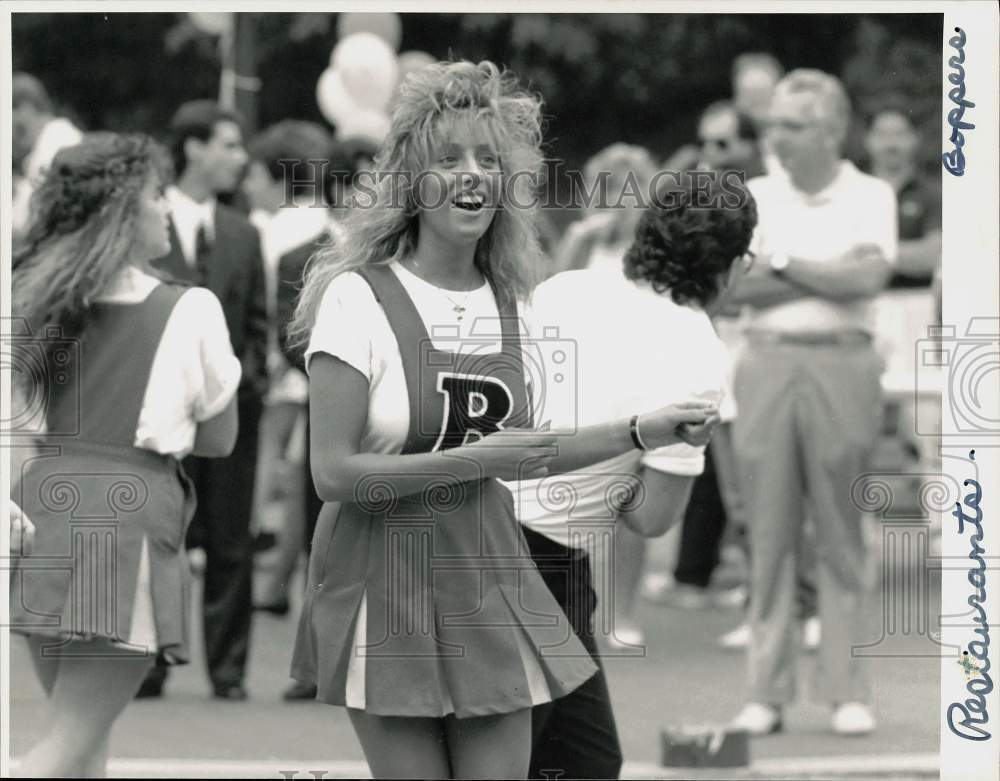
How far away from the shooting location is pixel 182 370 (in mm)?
4629

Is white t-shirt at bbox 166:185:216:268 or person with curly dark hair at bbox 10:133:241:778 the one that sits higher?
white t-shirt at bbox 166:185:216:268

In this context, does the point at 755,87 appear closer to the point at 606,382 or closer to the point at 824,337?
the point at 824,337

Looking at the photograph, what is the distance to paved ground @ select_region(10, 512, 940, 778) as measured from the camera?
5578 millimetres

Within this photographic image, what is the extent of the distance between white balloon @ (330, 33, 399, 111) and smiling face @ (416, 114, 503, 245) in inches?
200

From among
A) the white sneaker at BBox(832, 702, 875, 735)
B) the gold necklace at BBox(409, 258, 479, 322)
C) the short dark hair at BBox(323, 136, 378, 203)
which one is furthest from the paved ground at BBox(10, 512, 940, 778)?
the short dark hair at BBox(323, 136, 378, 203)

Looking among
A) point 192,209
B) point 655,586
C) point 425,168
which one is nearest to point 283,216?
point 192,209

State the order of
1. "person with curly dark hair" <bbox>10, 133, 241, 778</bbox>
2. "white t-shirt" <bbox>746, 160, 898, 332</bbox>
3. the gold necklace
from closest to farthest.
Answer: the gold necklace
"person with curly dark hair" <bbox>10, 133, 241, 778</bbox>
"white t-shirt" <bbox>746, 160, 898, 332</bbox>

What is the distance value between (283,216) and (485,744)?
3.87m

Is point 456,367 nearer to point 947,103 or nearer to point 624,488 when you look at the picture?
point 624,488

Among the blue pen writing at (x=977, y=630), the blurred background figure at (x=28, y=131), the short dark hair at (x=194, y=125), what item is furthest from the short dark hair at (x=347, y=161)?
the blue pen writing at (x=977, y=630)

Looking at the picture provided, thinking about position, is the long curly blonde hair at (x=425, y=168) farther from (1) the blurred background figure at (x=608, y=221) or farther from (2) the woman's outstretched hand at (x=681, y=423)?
(1) the blurred background figure at (x=608, y=221)

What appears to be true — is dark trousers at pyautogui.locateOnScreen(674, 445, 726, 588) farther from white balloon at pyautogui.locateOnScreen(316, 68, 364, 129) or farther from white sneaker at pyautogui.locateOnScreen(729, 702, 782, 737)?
white sneaker at pyautogui.locateOnScreen(729, 702, 782, 737)

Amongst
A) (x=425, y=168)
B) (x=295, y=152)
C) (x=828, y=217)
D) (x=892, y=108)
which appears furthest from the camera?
(x=892, y=108)

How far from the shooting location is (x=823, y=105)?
6281 millimetres
